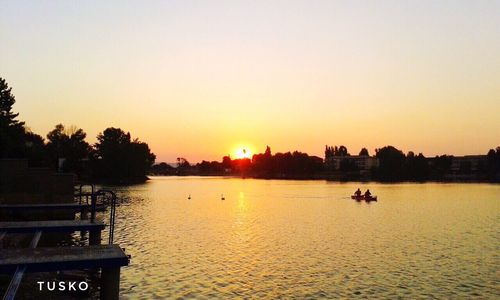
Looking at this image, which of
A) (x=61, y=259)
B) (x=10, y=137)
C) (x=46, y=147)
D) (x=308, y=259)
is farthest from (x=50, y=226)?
(x=46, y=147)

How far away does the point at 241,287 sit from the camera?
24.5 meters

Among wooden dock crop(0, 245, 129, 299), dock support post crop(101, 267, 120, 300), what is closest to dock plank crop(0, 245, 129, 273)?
wooden dock crop(0, 245, 129, 299)

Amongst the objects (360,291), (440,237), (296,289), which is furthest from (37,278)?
(440,237)

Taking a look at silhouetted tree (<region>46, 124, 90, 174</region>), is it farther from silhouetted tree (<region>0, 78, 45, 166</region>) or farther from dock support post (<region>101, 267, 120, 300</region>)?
dock support post (<region>101, 267, 120, 300</region>)

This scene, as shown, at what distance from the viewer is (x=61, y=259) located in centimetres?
1193

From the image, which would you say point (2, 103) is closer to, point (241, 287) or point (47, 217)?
point (47, 217)

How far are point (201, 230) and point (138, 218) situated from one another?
1348cm

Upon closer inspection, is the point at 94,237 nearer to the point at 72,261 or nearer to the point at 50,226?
the point at 50,226

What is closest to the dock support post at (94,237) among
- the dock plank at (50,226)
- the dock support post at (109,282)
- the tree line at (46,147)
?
the dock plank at (50,226)

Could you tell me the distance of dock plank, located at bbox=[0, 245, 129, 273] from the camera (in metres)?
11.7

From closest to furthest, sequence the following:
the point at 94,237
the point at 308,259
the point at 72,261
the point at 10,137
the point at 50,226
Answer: the point at 72,261
the point at 50,226
the point at 94,237
the point at 308,259
the point at 10,137

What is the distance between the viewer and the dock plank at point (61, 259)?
Result: 38.3ft

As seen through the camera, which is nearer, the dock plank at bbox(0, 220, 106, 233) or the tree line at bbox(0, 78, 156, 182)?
the dock plank at bbox(0, 220, 106, 233)

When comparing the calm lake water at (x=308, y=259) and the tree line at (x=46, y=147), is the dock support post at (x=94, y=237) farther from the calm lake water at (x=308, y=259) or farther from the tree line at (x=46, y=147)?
the tree line at (x=46, y=147)
